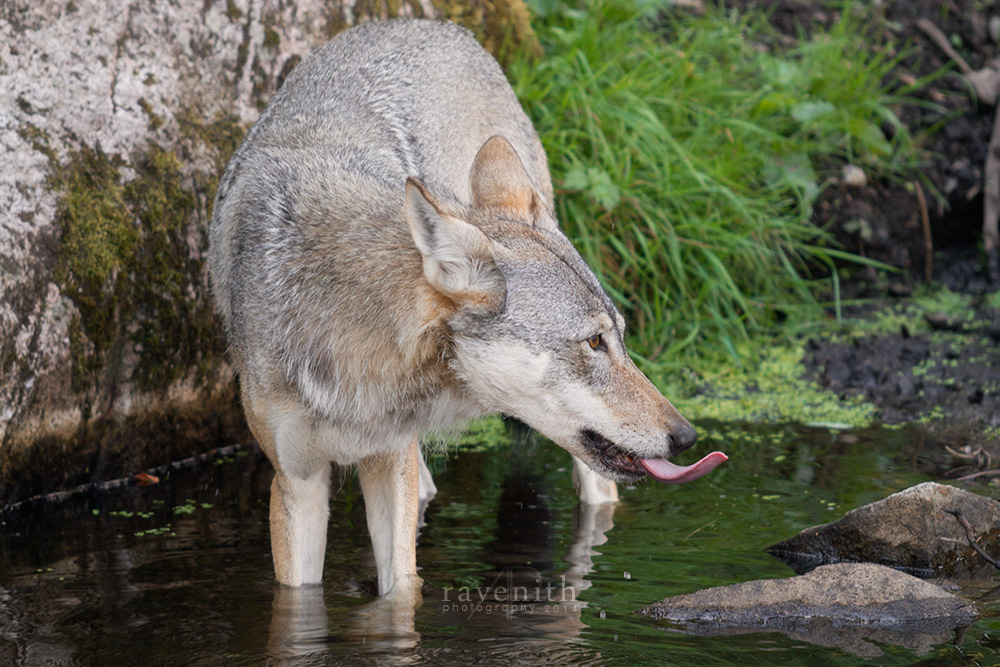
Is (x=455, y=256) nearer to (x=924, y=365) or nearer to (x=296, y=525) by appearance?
(x=296, y=525)

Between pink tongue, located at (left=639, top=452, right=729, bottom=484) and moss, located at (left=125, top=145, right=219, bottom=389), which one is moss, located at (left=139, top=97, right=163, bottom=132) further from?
pink tongue, located at (left=639, top=452, right=729, bottom=484)

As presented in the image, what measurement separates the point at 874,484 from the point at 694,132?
347 cm

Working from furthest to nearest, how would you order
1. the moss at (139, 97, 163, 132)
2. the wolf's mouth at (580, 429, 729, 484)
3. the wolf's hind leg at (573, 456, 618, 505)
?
the moss at (139, 97, 163, 132)
the wolf's hind leg at (573, 456, 618, 505)
the wolf's mouth at (580, 429, 729, 484)

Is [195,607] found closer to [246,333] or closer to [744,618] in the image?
[246,333]

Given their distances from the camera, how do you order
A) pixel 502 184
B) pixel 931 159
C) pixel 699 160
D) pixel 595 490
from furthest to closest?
pixel 931 159, pixel 699 160, pixel 595 490, pixel 502 184

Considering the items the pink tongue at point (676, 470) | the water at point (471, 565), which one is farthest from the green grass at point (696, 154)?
the pink tongue at point (676, 470)

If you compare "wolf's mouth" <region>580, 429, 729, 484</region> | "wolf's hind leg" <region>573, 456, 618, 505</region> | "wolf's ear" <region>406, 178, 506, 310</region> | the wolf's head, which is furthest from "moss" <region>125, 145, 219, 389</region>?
"wolf's mouth" <region>580, 429, 729, 484</region>

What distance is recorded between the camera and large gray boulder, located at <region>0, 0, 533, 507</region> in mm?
5156

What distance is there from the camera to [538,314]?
356cm

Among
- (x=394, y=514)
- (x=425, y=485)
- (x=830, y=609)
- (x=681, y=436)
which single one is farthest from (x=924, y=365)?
(x=394, y=514)

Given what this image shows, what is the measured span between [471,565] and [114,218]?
8.38ft

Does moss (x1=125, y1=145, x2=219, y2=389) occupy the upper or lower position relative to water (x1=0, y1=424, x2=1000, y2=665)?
upper

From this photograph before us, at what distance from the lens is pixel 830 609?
152 inches

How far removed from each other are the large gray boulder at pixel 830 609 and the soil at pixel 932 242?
1787 mm
